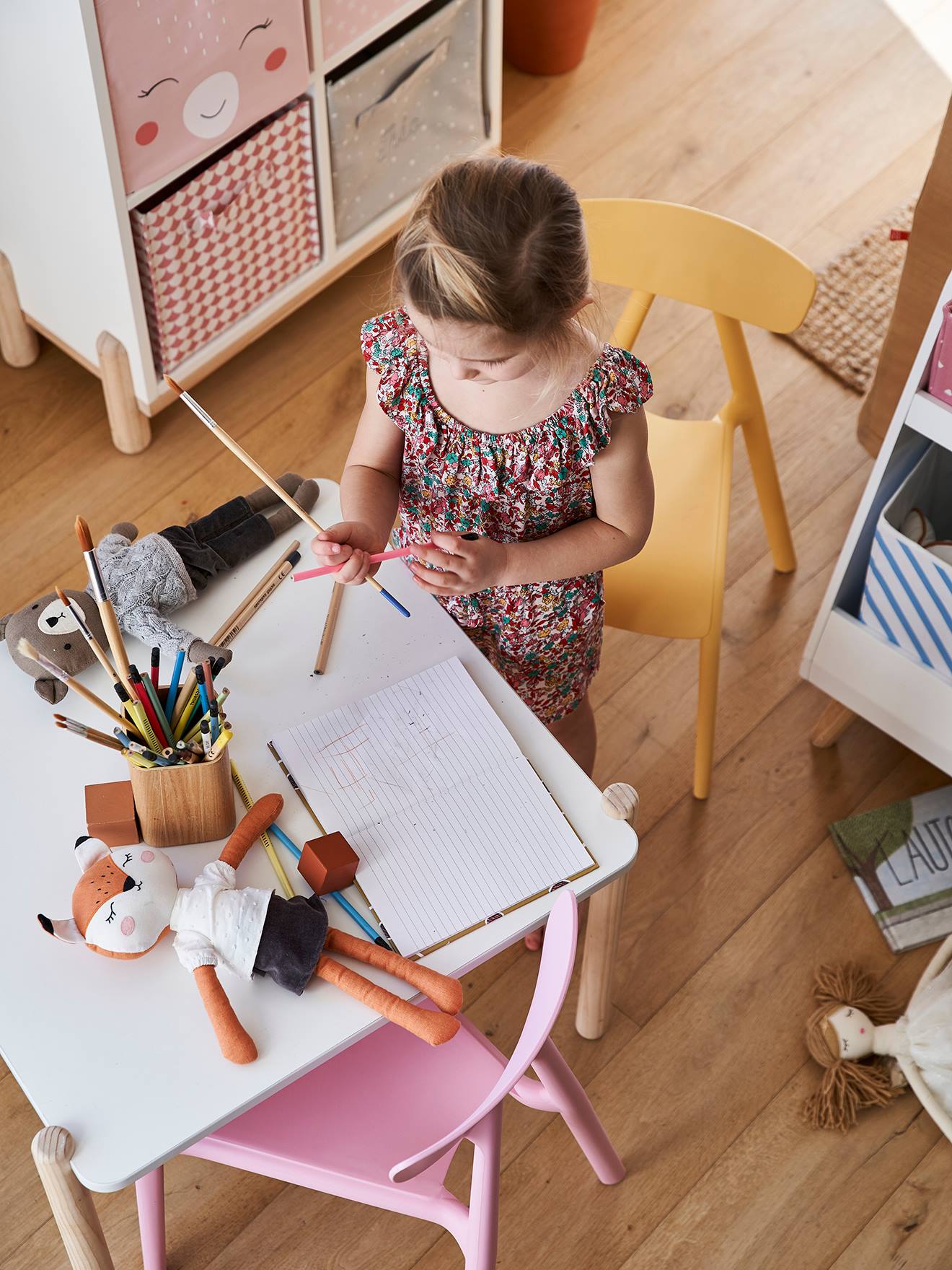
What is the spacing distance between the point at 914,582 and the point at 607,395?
54cm

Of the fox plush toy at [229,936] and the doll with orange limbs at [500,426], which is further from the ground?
the doll with orange limbs at [500,426]

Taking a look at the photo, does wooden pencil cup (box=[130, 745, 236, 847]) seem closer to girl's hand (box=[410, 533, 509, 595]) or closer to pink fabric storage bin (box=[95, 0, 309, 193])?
girl's hand (box=[410, 533, 509, 595])

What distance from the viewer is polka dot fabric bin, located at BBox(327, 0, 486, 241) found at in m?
1.99

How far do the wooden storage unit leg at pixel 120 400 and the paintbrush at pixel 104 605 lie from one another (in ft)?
3.35

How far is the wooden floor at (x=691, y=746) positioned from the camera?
4.80ft

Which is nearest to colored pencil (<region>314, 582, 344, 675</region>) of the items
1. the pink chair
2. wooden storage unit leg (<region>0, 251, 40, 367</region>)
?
the pink chair

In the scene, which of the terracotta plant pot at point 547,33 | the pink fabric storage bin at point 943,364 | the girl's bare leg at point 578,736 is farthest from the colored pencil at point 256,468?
the terracotta plant pot at point 547,33

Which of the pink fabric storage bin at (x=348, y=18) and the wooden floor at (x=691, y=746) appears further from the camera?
the pink fabric storage bin at (x=348, y=18)

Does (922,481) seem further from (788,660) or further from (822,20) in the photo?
(822,20)

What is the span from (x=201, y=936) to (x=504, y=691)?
353mm

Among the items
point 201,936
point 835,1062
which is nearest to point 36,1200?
point 201,936

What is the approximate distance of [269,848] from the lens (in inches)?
42.3

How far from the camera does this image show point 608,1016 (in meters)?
1.59

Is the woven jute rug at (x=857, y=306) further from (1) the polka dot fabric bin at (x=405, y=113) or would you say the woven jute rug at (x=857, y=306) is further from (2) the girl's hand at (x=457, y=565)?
(2) the girl's hand at (x=457, y=565)
